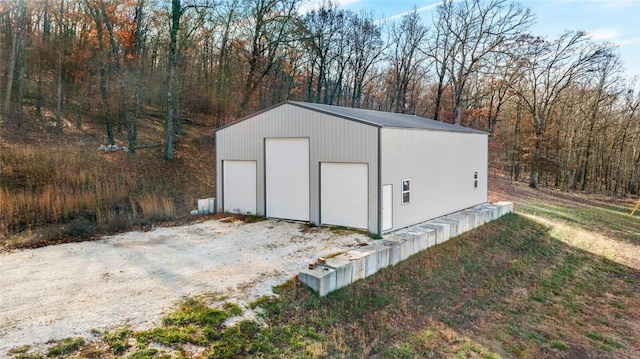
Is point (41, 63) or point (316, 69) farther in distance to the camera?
point (316, 69)

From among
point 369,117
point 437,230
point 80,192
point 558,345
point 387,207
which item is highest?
point 369,117

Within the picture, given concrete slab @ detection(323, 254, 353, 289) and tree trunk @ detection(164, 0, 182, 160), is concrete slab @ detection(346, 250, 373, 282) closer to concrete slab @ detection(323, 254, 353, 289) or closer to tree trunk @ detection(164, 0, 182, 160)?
concrete slab @ detection(323, 254, 353, 289)

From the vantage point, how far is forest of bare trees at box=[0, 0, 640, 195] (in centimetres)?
1664

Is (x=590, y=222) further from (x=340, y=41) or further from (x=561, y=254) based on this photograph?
(x=340, y=41)

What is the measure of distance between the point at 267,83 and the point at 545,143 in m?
17.4

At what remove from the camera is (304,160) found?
10.1 meters

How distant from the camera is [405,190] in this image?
980 cm

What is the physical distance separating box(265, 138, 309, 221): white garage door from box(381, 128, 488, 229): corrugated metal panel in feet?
7.56

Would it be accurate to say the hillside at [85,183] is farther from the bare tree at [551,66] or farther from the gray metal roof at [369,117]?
the bare tree at [551,66]

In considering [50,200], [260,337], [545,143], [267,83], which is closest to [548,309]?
[260,337]

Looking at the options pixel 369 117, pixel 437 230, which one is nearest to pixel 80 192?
pixel 369 117

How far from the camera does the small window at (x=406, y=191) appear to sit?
383 inches

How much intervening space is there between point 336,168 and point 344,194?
69 cm

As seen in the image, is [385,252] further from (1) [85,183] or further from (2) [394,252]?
(1) [85,183]
